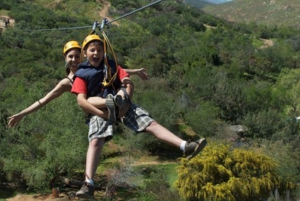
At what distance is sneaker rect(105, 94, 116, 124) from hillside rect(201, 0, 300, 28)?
11750 centimetres

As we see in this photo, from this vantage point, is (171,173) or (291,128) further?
(291,128)

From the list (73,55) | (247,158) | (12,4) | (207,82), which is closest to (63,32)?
(12,4)

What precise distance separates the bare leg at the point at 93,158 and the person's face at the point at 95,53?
77cm

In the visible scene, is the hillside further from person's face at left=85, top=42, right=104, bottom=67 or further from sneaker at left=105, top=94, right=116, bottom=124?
sneaker at left=105, top=94, right=116, bottom=124

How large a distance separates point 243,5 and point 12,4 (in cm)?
10028

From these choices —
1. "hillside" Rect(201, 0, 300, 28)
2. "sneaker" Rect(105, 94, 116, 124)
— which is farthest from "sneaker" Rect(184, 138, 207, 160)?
"hillside" Rect(201, 0, 300, 28)

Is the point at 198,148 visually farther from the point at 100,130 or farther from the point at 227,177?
the point at 227,177

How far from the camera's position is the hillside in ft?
400

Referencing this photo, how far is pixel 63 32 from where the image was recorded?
60062mm

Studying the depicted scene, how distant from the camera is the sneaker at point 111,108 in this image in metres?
3.94

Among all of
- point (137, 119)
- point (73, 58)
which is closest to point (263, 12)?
point (73, 58)

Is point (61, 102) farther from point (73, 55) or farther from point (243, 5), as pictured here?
point (243, 5)

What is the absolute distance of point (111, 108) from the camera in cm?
395

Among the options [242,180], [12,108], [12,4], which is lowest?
[242,180]
